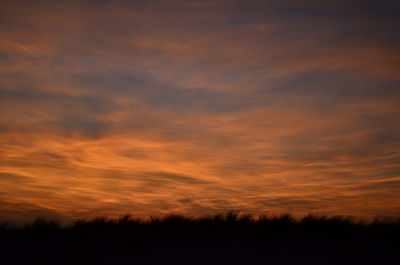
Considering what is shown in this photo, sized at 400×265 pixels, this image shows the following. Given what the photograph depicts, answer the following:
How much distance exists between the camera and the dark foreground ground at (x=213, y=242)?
9.35 m

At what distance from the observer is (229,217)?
38.2ft

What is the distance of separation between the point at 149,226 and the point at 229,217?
2.26 m

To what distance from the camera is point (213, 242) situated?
1018 cm

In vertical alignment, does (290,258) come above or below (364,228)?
below

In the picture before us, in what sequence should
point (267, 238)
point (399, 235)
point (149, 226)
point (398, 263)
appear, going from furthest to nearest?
1. point (149, 226)
2. point (399, 235)
3. point (267, 238)
4. point (398, 263)

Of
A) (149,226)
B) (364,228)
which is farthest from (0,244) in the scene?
(364,228)

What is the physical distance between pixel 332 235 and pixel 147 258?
4.68 meters

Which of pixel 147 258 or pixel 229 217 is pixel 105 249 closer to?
pixel 147 258

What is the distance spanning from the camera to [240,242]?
10133 millimetres

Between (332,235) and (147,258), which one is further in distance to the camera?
(332,235)

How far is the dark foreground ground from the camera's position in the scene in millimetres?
9352

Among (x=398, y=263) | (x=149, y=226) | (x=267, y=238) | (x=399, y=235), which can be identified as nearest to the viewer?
(x=398, y=263)

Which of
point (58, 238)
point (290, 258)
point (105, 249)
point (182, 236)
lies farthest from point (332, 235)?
point (58, 238)

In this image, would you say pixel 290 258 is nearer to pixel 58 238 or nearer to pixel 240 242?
pixel 240 242
